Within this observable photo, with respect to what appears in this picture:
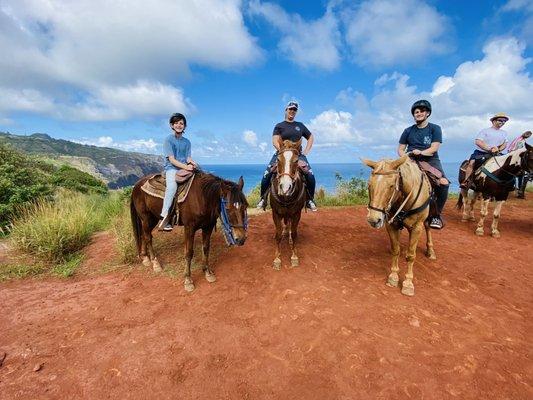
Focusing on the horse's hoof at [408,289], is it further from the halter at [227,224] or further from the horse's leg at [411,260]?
the halter at [227,224]

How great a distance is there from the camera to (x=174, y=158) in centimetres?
520

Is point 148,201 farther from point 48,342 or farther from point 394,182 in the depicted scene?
point 394,182

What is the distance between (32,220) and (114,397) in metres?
5.99

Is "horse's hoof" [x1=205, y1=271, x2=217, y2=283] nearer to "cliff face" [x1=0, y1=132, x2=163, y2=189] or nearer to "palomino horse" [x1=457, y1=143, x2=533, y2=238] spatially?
"palomino horse" [x1=457, y1=143, x2=533, y2=238]

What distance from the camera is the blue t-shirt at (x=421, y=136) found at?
16.4 feet

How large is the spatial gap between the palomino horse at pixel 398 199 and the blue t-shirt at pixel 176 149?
10.9ft

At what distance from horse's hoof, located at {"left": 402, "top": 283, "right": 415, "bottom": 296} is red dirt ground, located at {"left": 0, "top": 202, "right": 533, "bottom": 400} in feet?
0.33

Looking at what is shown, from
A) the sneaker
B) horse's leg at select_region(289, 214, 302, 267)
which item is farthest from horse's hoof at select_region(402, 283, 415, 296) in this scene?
horse's leg at select_region(289, 214, 302, 267)

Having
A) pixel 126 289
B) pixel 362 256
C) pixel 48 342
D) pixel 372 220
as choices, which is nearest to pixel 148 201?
pixel 126 289

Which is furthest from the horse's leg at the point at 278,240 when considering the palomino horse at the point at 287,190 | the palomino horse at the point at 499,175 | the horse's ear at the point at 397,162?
the palomino horse at the point at 499,175

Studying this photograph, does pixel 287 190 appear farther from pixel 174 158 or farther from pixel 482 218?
pixel 482 218

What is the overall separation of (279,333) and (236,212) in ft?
5.89

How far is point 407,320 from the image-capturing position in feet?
12.1

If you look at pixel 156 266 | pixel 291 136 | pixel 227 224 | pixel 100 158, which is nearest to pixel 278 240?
pixel 227 224
